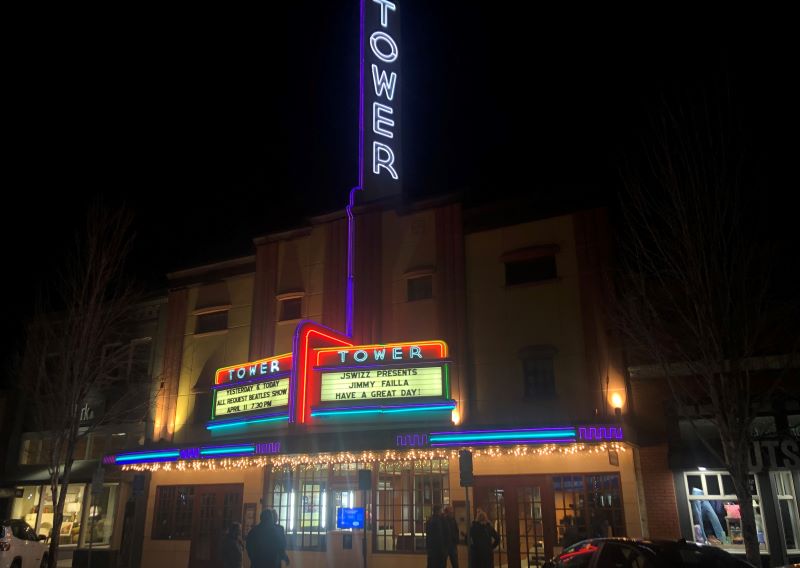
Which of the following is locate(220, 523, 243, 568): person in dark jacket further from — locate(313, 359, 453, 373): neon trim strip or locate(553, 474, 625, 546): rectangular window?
locate(553, 474, 625, 546): rectangular window

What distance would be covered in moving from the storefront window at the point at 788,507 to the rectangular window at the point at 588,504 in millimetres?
3460

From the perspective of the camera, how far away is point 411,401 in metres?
17.0

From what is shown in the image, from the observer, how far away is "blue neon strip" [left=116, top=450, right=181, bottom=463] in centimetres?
1947

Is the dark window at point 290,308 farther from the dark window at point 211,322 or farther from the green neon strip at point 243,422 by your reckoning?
the green neon strip at point 243,422

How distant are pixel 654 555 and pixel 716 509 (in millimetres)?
9073

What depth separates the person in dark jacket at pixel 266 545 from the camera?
36.5 feet

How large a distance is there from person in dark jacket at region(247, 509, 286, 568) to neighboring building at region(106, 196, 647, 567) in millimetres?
4856

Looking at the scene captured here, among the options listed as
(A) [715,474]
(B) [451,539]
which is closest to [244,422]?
(B) [451,539]

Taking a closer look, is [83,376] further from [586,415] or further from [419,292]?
[586,415]

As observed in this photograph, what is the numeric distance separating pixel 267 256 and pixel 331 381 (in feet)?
21.4

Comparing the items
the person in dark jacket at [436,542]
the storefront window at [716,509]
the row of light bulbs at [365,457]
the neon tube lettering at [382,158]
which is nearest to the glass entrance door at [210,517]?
the row of light bulbs at [365,457]

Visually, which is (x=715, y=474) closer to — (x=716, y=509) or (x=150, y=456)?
(x=716, y=509)

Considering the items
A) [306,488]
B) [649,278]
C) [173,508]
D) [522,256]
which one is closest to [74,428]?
[173,508]

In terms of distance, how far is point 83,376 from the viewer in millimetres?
19938
